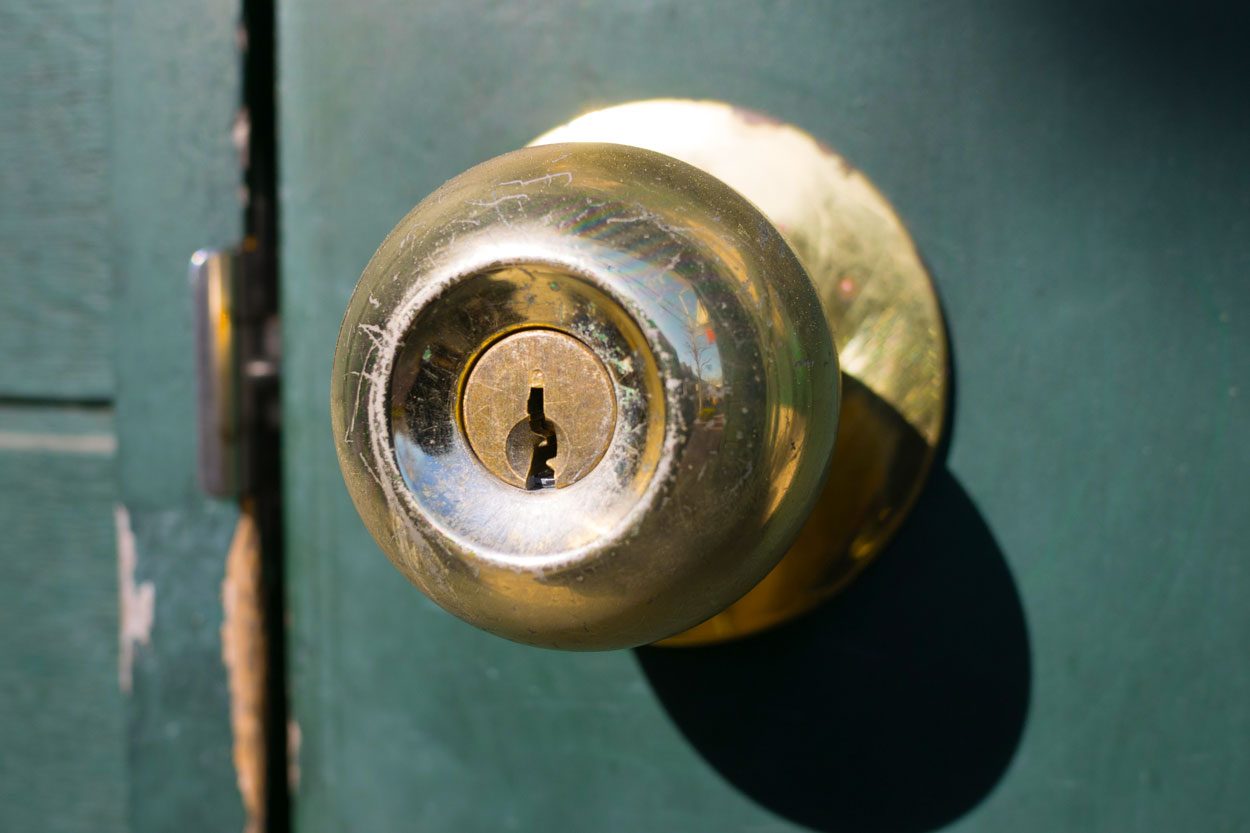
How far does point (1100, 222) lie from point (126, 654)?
493mm

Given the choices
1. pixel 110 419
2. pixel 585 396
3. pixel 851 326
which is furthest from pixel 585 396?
pixel 110 419

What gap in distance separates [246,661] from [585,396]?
0.29 meters

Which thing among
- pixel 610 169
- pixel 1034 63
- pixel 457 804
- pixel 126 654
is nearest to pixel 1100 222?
pixel 1034 63

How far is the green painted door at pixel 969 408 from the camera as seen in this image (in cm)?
36

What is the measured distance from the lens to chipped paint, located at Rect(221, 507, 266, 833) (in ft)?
1.55

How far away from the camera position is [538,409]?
0.29 metres

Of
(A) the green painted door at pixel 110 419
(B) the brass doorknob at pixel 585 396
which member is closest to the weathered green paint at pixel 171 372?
(A) the green painted door at pixel 110 419

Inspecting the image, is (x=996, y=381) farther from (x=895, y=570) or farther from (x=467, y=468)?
(x=467, y=468)

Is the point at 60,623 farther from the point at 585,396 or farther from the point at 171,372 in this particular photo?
the point at 585,396

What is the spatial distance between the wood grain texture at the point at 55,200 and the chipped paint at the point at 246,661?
5.0 inches

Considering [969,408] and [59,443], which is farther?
[59,443]

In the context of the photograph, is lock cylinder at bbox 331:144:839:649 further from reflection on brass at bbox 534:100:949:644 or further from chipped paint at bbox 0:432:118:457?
chipped paint at bbox 0:432:118:457

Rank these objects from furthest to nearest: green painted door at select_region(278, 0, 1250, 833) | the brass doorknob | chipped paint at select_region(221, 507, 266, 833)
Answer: chipped paint at select_region(221, 507, 266, 833)
green painted door at select_region(278, 0, 1250, 833)
the brass doorknob

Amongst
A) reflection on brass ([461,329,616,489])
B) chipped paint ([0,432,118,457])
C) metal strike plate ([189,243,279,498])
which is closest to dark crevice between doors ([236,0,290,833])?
metal strike plate ([189,243,279,498])
